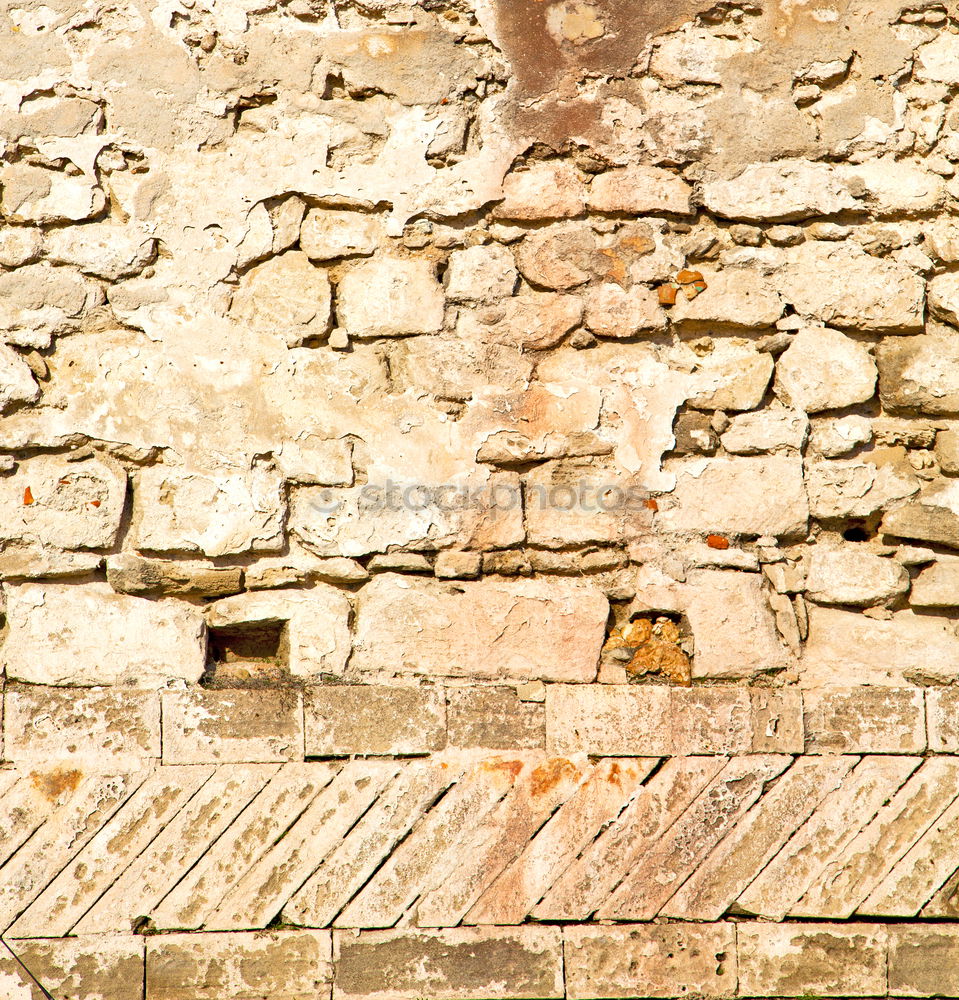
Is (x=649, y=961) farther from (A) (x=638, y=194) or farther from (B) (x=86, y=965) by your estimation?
(A) (x=638, y=194)

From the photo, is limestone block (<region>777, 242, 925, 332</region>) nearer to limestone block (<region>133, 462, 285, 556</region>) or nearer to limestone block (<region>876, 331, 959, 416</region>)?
limestone block (<region>876, 331, 959, 416</region>)

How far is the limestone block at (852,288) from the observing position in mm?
2834

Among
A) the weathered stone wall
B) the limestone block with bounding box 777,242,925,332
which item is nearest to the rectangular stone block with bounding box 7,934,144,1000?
the weathered stone wall

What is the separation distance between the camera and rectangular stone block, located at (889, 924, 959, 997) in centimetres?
263

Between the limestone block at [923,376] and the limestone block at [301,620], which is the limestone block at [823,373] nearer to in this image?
the limestone block at [923,376]

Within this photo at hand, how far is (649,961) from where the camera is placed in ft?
8.51

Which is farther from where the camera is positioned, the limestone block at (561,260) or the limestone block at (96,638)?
the limestone block at (561,260)

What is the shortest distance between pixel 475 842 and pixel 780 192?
2.08 meters

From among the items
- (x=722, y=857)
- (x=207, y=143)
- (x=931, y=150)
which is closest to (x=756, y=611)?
(x=722, y=857)

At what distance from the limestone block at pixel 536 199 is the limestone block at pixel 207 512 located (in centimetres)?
109

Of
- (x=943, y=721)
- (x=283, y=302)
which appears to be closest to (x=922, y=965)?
(x=943, y=721)

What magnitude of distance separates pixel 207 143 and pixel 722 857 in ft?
8.23

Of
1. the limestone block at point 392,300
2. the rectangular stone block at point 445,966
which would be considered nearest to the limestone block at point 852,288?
A: the limestone block at point 392,300

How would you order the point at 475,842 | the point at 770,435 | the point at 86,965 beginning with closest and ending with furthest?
the point at 86,965
the point at 475,842
the point at 770,435
